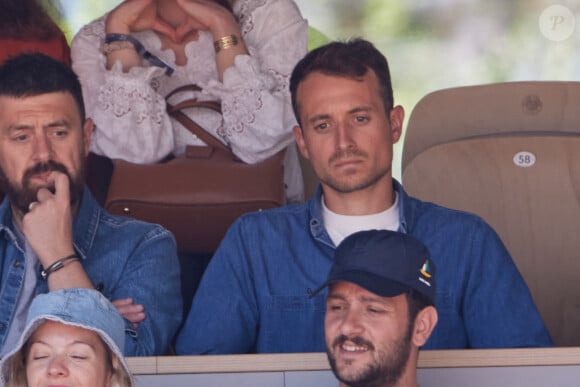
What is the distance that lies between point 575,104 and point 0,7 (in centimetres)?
170

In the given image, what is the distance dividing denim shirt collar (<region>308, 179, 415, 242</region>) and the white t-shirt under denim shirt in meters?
0.02

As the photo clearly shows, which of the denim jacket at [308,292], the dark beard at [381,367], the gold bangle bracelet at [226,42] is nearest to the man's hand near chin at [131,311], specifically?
the denim jacket at [308,292]

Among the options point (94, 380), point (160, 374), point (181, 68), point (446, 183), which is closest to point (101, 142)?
point (181, 68)

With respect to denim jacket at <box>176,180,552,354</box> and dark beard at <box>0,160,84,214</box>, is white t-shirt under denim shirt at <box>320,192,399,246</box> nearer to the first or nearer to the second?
denim jacket at <box>176,180,552,354</box>

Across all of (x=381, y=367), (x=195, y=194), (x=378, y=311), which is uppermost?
(x=195, y=194)

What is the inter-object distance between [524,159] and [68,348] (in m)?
1.77

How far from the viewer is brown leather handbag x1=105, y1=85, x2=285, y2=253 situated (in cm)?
398

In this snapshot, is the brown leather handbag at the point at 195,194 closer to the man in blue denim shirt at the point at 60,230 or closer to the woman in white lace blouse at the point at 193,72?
the woman in white lace blouse at the point at 193,72

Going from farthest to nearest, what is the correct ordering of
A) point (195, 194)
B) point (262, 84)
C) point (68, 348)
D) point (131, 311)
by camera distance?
point (262, 84), point (195, 194), point (131, 311), point (68, 348)

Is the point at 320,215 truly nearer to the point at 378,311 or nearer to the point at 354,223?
the point at 354,223

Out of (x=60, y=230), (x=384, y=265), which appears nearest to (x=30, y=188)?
(x=60, y=230)

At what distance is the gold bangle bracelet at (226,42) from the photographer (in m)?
4.17

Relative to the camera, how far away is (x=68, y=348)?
2684 millimetres

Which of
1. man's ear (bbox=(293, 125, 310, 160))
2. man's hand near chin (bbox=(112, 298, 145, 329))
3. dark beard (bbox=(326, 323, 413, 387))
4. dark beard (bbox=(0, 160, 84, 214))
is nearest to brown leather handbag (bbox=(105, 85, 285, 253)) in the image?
man's ear (bbox=(293, 125, 310, 160))
